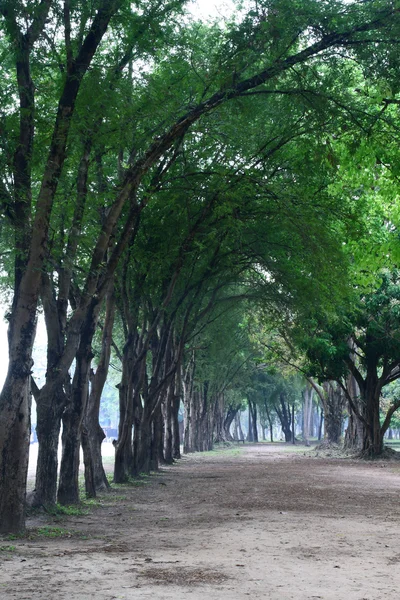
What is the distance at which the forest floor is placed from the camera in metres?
7.63

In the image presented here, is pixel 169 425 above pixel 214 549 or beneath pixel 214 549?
above

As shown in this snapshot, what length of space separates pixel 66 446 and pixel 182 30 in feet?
25.8

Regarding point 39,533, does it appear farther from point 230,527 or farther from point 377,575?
point 377,575

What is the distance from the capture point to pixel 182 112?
14.8 metres

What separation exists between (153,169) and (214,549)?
35.0 ft

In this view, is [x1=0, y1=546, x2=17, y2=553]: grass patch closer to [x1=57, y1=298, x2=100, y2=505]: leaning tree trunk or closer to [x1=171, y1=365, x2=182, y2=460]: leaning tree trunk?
[x1=57, y1=298, x2=100, y2=505]: leaning tree trunk

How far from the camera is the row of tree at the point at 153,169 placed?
12148 millimetres

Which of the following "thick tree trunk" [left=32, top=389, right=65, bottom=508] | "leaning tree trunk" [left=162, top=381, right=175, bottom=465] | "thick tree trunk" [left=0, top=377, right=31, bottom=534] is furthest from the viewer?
"leaning tree trunk" [left=162, top=381, right=175, bottom=465]

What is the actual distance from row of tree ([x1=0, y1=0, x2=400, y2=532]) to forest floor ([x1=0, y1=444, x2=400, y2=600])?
1424 mm

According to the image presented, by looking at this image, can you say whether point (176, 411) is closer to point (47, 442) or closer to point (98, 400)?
point (98, 400)

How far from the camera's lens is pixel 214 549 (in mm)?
10305

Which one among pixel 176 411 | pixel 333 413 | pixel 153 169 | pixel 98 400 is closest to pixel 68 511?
pixel 98 400

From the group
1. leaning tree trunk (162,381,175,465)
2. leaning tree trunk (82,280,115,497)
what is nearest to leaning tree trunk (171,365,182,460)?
leaning tree trunk (162,381,175,465)

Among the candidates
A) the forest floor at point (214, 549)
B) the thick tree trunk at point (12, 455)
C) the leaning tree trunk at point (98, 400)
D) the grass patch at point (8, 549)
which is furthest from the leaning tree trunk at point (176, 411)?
the grass patch at point (8, 549)
